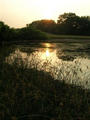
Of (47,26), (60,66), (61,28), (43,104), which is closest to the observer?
(43,104)

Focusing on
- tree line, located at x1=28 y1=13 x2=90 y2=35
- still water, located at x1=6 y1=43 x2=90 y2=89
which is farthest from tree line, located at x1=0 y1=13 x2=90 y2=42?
still water, located at x1=6 y1=43 x2=90 y2=89

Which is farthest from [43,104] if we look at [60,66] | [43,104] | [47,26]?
[47,26]

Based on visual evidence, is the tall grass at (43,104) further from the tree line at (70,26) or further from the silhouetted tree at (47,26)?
the silhouetted tree at (47,26)

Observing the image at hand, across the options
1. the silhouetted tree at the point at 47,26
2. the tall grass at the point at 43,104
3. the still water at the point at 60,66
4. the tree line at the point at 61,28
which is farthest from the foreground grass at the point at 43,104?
the silhouetted tree at the point at 47,26

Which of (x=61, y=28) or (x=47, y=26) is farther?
(x=47, y=26)

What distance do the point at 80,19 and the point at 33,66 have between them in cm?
7592

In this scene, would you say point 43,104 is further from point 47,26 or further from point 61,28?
point 47,26

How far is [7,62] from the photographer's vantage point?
12.6m

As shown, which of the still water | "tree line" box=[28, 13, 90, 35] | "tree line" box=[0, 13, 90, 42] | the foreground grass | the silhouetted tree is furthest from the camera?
the silhouetted tree

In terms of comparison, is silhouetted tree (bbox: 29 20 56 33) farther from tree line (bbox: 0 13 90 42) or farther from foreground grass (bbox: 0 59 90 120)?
foreground grass (bbox: 0 59 90 120)

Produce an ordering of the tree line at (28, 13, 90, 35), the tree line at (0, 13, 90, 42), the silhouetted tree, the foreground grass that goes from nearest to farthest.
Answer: the foreground grass < the tree line at (0, 13, 90, 42) < the tree line at (28, 13, 90, 35) < the silhouetted tree

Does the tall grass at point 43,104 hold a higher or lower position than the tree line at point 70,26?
lower

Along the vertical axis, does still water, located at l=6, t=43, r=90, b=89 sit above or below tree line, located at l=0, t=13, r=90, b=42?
below

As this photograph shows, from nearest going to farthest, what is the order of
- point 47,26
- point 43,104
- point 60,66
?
point 43,104
point 60,66
point 47,26
